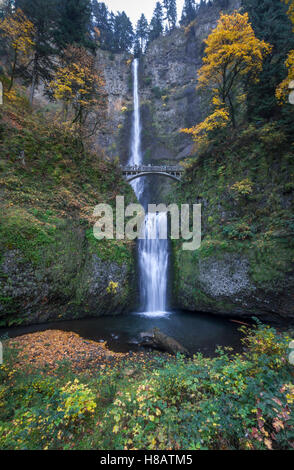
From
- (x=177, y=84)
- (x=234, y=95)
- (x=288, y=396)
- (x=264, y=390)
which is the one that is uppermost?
(x=177, y=84)

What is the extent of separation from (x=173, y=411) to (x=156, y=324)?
661 cm

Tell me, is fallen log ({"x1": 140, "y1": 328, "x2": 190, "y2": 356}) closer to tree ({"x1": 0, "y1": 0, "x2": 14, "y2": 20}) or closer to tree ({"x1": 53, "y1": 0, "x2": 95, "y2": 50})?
tree ({"x1": 53, "y1": 0, "x2": 95, "y2": 50})

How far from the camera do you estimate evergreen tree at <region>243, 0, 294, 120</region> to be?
9445mm

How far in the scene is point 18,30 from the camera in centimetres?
1084

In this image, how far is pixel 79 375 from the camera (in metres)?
4.58

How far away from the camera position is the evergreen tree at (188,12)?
36.5m

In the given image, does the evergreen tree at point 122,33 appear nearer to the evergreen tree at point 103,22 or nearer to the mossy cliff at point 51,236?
the evergreen tree at point 103,22

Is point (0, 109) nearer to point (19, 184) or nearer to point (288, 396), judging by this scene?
point (19, 184)

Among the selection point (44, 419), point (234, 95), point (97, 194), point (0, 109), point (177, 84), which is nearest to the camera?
point (44, 419)

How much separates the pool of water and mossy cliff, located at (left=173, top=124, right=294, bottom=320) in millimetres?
845

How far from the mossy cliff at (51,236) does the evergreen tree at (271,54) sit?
416 inches

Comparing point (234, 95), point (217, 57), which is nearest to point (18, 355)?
point (217, 57)

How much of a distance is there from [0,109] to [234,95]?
17.4m

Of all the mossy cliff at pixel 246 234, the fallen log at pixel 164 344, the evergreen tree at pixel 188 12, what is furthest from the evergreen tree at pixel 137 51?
the fallen log at pixel 164 344
